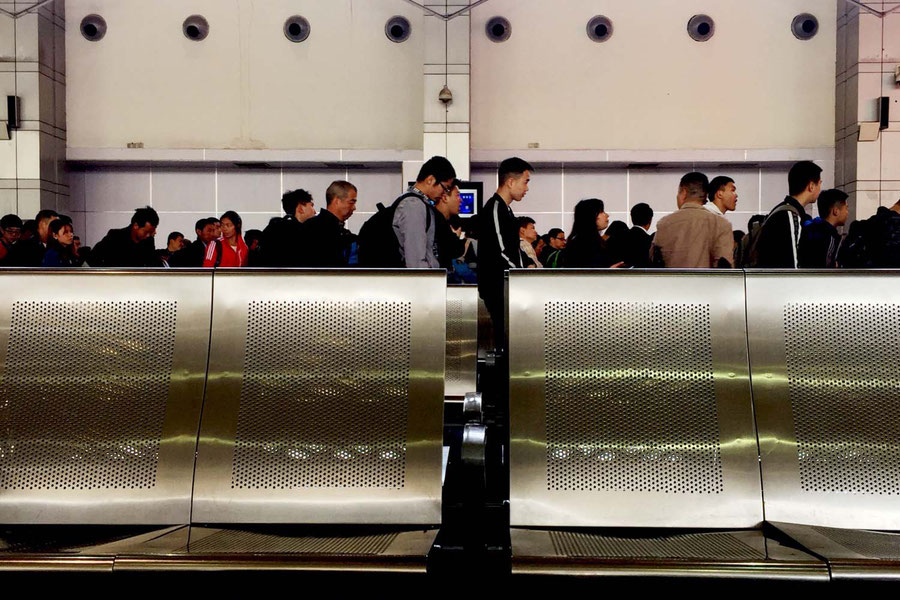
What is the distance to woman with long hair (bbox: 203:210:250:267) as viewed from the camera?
10.3 m

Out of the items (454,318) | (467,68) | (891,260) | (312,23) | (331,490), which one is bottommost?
(331,490)

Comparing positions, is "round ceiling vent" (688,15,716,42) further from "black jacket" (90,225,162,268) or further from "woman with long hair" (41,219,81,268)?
"black jacket" (90,225,162,268)

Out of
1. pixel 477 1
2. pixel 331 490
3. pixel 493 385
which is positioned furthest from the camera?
pixel 477 1

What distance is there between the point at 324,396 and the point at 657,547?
127 cm

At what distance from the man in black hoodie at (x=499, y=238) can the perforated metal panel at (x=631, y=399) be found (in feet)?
8.92

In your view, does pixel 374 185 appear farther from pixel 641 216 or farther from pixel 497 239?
pixel 497 239

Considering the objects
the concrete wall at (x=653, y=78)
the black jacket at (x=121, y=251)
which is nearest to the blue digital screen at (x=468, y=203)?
the concrete wall at (x=653, y=78)

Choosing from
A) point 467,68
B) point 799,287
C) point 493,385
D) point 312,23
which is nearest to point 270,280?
point 799,287

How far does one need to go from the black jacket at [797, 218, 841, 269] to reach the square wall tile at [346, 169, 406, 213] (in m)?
10.6

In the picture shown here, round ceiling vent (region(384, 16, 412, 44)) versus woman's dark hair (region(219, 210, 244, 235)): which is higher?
round ceiling vent (region(384, 16, 412, 44))

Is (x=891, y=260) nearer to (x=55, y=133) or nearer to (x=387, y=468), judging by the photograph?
(x=387, y=468)

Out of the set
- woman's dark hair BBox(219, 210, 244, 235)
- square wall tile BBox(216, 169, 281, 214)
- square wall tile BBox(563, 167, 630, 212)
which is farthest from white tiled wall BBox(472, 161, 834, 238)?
woman's dark hair BBox(219, 210, 244, 235)

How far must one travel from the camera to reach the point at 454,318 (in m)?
6.74

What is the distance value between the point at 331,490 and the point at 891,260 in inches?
221
